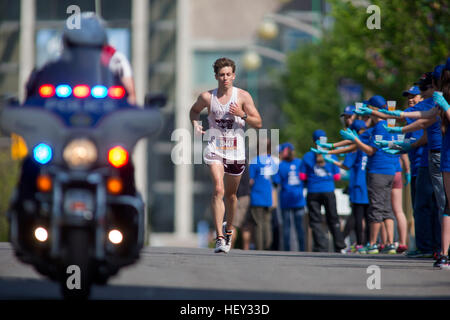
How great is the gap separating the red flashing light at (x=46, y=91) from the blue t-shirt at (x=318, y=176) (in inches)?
326

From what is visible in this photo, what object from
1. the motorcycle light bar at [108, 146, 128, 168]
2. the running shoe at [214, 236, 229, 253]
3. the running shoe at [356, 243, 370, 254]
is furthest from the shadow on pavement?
the running shoe at [356, 243, 370, 254]

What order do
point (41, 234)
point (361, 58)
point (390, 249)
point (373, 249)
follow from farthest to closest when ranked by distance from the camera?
point (361, 58)
point (373, 249)
point (390, 249)
point (41, 234)

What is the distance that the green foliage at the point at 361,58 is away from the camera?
22.7m

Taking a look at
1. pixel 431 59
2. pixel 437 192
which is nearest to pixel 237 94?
pixel 437 192

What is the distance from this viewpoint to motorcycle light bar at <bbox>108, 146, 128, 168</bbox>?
747 cm

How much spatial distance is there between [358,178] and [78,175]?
834 cm

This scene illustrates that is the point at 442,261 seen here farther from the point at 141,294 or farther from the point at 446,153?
the point at 141,294

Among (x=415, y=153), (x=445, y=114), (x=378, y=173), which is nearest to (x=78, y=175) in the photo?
(x=445, y=114)

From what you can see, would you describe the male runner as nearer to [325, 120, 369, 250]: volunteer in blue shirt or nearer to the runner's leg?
the runner's leg

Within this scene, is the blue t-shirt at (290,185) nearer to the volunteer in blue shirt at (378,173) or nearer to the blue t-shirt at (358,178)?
the blue t-shirt at (358,178)

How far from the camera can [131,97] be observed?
793 cm

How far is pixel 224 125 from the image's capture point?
11539 mm

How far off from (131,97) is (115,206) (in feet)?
2.74
